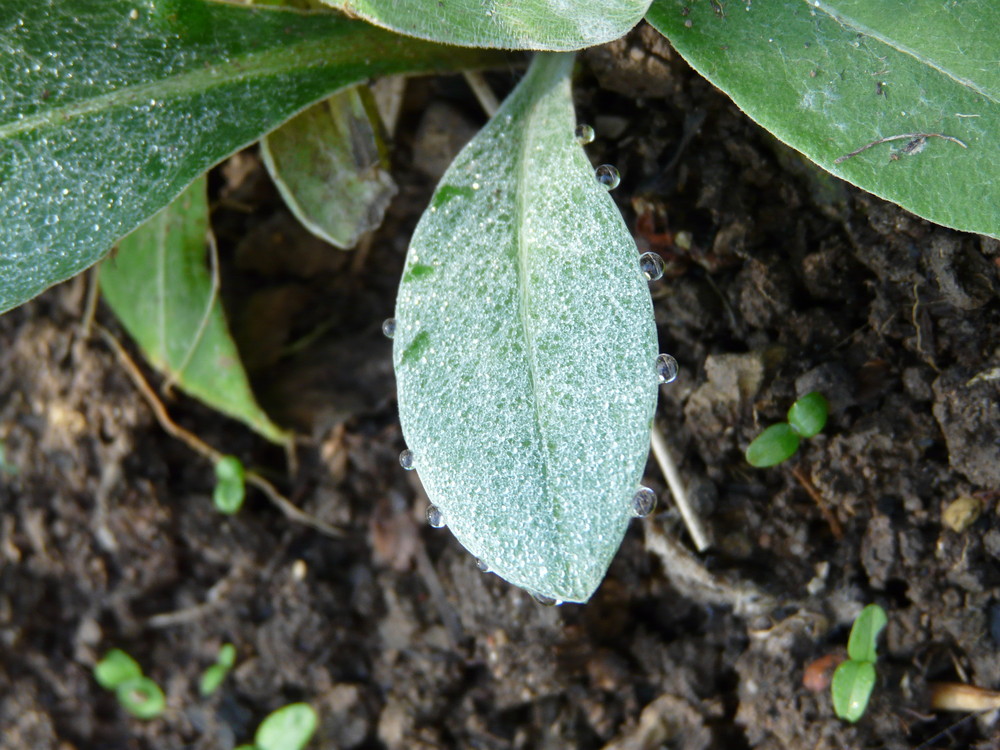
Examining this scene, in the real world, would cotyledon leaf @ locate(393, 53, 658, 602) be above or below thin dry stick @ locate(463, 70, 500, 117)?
below

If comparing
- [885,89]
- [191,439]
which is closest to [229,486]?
[191,439]

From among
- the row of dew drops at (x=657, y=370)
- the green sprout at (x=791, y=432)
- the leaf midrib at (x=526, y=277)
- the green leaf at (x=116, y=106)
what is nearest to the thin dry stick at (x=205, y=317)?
the green leaf at (x=116, y=106)

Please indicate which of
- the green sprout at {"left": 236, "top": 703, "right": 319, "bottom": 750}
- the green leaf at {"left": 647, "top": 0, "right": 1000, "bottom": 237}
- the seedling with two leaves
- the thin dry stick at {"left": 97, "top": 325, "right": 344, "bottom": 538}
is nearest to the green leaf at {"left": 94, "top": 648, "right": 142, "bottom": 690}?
the green sprout at {"left": 236, "top": 703, "right": 319, "bottom": 750}

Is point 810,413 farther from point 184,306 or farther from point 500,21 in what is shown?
point 184,306

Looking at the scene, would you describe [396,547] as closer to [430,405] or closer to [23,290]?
[430,405]

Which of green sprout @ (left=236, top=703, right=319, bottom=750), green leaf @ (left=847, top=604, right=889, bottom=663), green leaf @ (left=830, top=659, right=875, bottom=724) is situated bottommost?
green sprout @ (left=236, top=703, right=319, bottom=750)

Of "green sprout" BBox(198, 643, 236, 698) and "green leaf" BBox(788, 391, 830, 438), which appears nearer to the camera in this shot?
"green leaf" BBox(788, 391, 830, 438)

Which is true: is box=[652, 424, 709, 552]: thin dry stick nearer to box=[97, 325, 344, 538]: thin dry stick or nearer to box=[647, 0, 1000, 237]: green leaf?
box=[647, 0, 1000, 237]: green leaf
